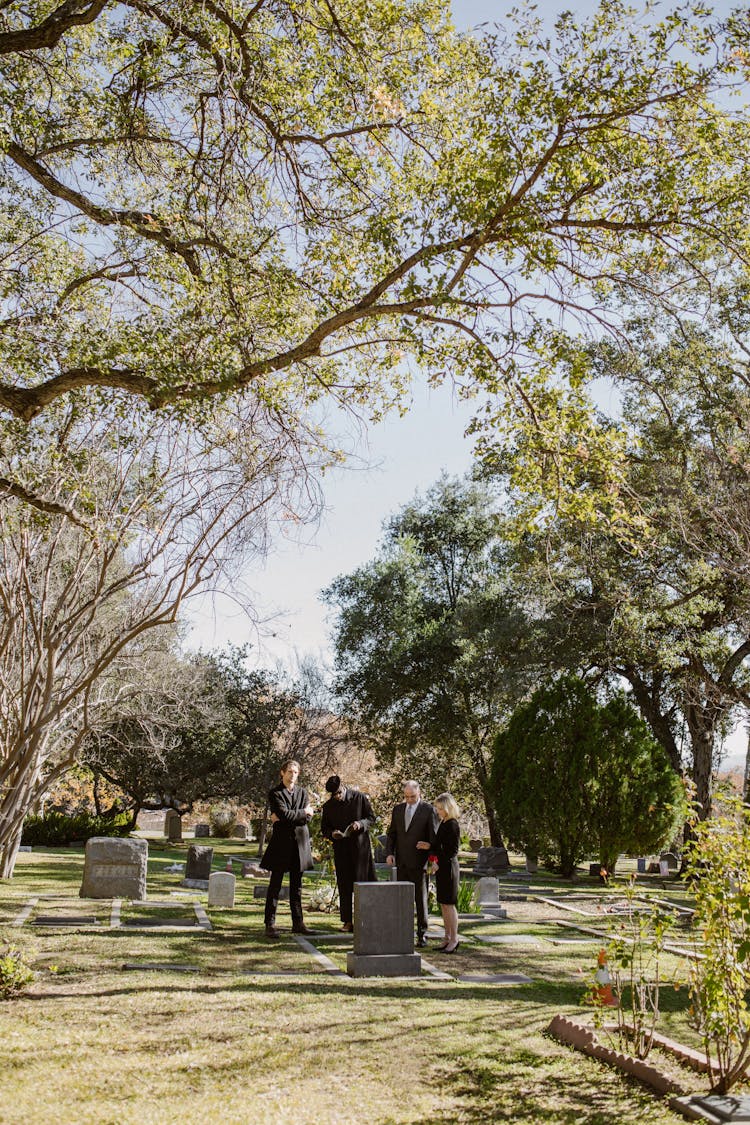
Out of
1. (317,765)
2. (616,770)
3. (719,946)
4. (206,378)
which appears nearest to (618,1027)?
(719,946)

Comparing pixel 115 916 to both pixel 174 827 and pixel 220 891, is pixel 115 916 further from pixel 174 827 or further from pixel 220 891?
pixel 174 827

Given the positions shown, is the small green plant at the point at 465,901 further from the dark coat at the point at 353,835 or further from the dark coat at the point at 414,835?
the dark coat at the point at 414,835

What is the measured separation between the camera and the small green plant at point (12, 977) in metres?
6.09

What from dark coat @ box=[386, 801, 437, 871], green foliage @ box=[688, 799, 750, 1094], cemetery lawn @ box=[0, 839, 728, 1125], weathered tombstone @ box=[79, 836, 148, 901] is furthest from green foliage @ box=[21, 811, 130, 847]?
green foliage @ box=[688, 799, 750, 1094]

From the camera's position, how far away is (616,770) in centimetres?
1827

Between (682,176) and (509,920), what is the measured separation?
9251 millimetres

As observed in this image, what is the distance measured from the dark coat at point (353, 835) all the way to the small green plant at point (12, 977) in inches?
158

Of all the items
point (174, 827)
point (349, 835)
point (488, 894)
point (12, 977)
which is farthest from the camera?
point (174, 827)

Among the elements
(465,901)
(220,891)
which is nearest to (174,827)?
(220,891)

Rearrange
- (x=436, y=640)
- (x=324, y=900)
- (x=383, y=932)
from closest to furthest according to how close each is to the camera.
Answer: (x=383, y=932), (x=324, y=900), (x=436, y=640)

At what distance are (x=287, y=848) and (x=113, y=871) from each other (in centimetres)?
378

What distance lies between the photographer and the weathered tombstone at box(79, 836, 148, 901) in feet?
39.3

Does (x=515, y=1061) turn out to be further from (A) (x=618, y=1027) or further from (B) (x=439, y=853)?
(B) (x=439, y=853)

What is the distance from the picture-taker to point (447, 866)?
29.8ft
